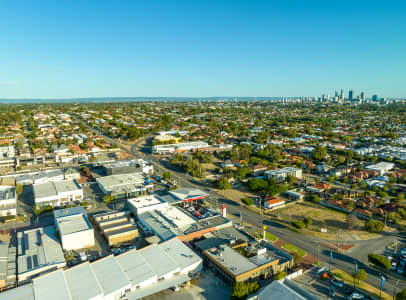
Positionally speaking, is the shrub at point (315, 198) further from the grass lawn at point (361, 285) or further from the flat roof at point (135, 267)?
the flat roof at point (135, 267)

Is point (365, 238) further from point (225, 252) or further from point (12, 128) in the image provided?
point (12, 128)

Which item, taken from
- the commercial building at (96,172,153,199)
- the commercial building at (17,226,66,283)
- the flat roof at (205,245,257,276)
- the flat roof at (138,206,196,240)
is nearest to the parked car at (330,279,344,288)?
the flat roof at (205,245,257,276)

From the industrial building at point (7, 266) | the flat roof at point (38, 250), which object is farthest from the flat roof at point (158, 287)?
the industrial building at point (7, 266)

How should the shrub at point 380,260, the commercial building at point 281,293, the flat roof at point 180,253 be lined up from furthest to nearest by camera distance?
the shrub at point 380,260
the flat roof at point 180,253
the commercial building at point 281,293

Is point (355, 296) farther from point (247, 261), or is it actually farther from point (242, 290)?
point (242, 290)

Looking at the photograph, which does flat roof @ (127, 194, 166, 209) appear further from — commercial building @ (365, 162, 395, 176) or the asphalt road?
commercial building @ (365, 162, 395, 176)

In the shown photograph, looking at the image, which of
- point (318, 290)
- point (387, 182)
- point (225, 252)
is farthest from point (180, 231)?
point (387, 182)
